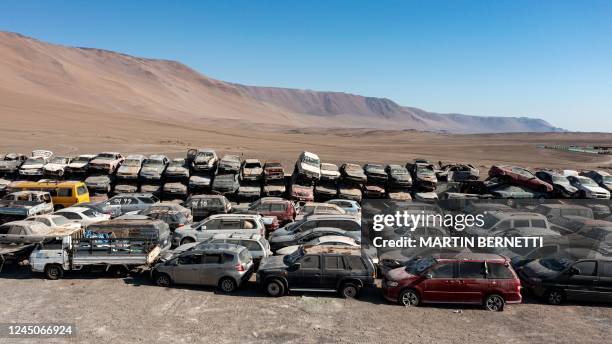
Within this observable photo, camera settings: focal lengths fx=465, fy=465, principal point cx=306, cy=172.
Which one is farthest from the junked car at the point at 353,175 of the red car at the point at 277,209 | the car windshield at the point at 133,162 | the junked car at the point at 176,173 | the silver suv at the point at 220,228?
the car windshield at the point at 133,162

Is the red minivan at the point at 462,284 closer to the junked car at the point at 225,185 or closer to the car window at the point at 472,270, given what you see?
the car window at the point at 472,270

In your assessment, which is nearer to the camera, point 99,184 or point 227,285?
point 227,285

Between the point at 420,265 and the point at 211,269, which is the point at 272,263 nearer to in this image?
the point at 211,269

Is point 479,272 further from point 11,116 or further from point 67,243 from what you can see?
point 11,116

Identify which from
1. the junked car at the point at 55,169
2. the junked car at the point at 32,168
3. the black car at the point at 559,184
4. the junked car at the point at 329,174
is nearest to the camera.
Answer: the black car at the point at 559,184

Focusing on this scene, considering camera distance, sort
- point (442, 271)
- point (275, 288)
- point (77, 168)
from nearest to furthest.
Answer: point (442, 271) → point (275, 288) → point (77, 168)

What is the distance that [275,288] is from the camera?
12859 millimetres

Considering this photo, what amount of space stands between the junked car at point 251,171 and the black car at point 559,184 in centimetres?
1651

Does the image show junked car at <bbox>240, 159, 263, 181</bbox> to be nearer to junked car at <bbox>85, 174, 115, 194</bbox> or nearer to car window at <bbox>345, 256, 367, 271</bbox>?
junked car at <bbox>85, 174, 115, 194</bbox>

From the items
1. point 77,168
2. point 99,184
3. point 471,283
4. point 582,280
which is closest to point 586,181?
point 582,280

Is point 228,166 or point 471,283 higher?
point 228,166

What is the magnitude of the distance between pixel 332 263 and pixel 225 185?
1364 centimetres

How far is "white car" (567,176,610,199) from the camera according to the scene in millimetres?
24969

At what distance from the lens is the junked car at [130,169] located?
26172mm
